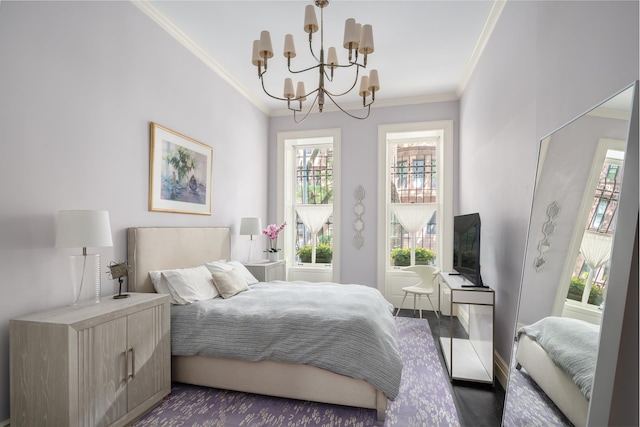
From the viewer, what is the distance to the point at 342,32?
321 cm

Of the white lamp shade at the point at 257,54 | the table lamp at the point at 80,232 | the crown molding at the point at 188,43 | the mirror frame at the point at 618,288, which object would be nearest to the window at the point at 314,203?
the crown molding at the point at 188,43

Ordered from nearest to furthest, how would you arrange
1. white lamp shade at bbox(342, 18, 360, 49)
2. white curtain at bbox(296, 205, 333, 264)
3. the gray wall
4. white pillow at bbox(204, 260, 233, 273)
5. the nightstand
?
the gray wall, white lamp shade at bbox(342, 18, 360, 49), white pillow at bbox(204, 260, 233, 273), the nightstand, white curtain at bbox(296, 205, 333, 264)

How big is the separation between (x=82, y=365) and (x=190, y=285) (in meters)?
1.07

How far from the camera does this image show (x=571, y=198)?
1.45 meters

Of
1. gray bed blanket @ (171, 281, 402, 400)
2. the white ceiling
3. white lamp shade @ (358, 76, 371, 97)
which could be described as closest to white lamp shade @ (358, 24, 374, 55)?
white lamp shade @ (358, 76, 371, 97)

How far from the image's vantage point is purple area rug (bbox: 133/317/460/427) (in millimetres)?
2115

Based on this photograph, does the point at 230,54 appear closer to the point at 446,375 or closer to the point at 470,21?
the point at 470,21

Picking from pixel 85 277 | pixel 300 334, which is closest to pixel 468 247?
pixel 300 334

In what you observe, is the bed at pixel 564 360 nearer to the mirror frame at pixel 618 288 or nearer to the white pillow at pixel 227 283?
the mirror frame at pixel 618 288

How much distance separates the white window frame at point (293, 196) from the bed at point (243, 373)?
8.21ft

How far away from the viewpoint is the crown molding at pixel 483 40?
285cm

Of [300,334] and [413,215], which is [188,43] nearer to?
[300,334]

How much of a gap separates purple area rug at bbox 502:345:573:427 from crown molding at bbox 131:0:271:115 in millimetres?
3824

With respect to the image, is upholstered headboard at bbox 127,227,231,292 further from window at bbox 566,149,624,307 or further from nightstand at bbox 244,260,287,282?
window at bbox 566,149,624,307
